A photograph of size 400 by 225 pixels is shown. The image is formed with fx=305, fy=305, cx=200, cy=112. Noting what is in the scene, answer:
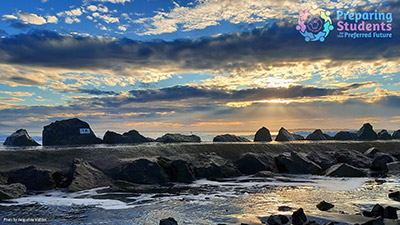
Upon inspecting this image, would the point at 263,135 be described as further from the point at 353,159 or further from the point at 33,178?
the point at 33,178

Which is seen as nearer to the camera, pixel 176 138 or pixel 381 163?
pixel 381 163

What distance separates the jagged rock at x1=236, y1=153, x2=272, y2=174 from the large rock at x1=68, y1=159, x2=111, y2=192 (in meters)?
13.5

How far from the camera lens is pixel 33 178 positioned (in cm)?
2242

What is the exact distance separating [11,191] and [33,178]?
11.1 ft

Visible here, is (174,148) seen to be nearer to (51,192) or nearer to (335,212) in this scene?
(51,192)

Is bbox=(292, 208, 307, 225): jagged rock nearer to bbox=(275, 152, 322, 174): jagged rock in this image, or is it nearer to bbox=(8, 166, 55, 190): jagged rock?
bbox=(8, 166, 55, 190): jagged rock

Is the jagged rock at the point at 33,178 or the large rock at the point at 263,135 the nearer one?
the jagged rock at the point at 33,178

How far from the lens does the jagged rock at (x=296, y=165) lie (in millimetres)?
30422

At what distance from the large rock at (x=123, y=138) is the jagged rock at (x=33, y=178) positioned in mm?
25332

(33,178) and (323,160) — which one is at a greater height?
(33,178)

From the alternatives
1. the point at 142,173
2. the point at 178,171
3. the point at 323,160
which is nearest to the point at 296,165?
the point at 323,160

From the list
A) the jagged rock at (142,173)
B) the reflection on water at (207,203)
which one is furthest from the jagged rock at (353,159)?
the jagged rock at (142,173)

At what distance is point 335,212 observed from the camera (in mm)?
14539

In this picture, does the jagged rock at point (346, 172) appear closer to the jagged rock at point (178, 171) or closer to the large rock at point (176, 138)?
the jagged rock at point (178, 171)
